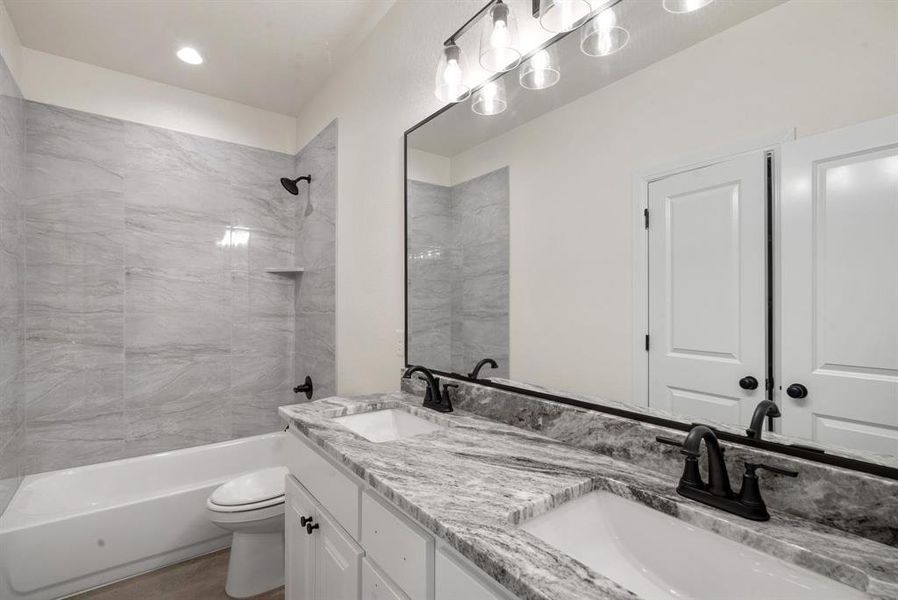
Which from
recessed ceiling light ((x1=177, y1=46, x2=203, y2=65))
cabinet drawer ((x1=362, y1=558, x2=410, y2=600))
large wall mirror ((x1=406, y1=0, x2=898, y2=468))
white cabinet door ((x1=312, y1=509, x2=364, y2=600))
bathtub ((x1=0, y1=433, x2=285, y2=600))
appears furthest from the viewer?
recessed ceiling light ((x1=177, y1=46, x2=203, y2=65))

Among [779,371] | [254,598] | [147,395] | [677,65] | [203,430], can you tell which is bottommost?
[254,598]

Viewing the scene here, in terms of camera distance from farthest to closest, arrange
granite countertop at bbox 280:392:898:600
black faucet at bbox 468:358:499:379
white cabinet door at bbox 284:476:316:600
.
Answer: black faucet at bbox 468:358:499:379
white cabinet door at bbox 284:476:316:600
granite countertop at bbox 280:392:898:600

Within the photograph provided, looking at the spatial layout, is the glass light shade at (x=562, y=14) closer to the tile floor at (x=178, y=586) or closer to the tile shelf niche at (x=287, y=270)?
the tile shelf niche at (x=287, y=270)

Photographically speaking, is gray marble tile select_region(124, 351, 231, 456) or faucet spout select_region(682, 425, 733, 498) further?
gray marble tile select_region(124, 351, 231, 456)

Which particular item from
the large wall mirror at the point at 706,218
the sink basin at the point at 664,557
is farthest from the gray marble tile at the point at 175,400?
the sink basin at the point at 664,557

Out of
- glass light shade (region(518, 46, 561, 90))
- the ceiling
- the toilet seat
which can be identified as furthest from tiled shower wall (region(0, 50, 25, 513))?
glass light shade (region(518, 46, 561, 90))

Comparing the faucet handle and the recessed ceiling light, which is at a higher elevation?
Answer: the recessed ceiling light

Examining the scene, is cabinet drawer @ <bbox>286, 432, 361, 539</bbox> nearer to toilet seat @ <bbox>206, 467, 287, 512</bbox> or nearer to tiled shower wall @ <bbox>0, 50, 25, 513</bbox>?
toilet seat @ <bbox>206, 467, 287, 512</bbox>

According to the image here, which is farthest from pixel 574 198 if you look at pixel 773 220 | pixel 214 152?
pixel 214 152

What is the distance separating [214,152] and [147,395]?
5.31 feet

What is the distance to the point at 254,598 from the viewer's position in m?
1.95

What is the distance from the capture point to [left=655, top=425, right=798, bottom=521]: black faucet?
720mm

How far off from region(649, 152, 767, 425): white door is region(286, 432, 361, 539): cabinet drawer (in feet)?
2.62

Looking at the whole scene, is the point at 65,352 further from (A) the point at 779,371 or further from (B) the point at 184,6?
(A) the point at 779,371
